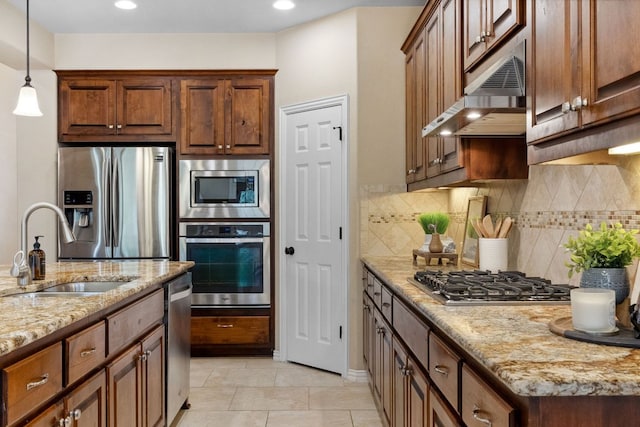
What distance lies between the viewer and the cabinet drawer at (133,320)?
2158 millimetres

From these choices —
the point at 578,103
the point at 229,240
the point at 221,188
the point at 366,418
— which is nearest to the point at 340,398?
the point at 366,418

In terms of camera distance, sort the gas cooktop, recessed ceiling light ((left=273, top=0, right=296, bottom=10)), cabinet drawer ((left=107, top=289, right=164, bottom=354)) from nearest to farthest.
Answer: the gas cooktop
cabinet drawer ((left=107, top=289, right=164, bottom=354))
recessed ceiling light ((left=273, top=0, right=296, bottom=10))

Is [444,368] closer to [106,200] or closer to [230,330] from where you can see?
[230,330]

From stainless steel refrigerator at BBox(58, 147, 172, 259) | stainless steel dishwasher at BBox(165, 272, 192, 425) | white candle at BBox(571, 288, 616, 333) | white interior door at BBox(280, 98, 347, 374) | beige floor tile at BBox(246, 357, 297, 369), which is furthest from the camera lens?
stainless steel refrigerator at BBox(58, 147, 172, 259)

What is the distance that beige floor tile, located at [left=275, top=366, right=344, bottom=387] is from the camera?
156 inches

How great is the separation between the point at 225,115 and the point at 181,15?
33.9 inches

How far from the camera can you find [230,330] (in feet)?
15.2

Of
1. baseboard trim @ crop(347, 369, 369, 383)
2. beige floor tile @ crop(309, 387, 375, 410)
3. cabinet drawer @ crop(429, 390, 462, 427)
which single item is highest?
cabinet drawer @ crop(429, 390, 462, 427)

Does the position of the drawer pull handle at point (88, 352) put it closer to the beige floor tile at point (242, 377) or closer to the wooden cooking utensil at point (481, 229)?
the wooden cooking utensil at point (481, 229)

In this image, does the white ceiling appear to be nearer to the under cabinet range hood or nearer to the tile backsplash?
the tile backsplash

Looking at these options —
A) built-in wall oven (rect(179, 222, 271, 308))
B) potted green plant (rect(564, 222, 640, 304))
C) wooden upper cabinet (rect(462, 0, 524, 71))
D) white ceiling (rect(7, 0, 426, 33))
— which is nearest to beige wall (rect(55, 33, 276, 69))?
white ceiling (rect(7, 0, 426, 33))

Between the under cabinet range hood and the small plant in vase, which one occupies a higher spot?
the under cabinet range hood

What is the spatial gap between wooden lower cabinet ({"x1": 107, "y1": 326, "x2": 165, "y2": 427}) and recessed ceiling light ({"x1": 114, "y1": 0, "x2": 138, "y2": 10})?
8.20 feet

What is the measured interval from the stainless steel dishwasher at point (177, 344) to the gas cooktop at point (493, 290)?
4.67ft
